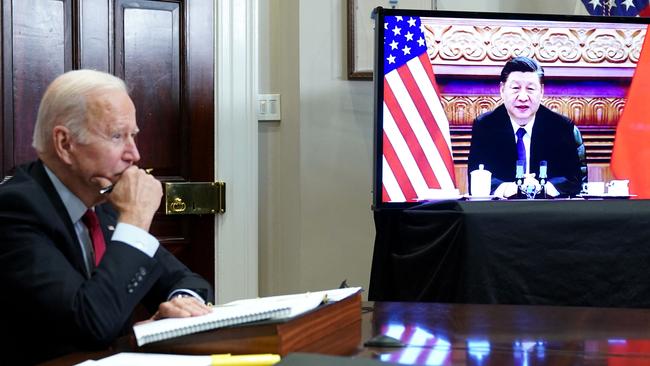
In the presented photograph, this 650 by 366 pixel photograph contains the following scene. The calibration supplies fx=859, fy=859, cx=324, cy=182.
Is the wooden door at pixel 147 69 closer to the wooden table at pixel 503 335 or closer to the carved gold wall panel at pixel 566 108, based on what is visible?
the carved gold wall panel at pixel 566 108

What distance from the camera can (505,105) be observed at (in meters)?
3.22

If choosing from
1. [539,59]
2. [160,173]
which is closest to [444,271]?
[539,59]

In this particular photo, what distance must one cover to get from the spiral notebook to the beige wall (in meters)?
2.35

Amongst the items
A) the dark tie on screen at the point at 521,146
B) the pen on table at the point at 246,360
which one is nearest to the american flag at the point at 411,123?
the dark tie on screen at the point at 521,146

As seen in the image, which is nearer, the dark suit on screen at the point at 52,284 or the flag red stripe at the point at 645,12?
the dark suit on screen at the point at 52,284

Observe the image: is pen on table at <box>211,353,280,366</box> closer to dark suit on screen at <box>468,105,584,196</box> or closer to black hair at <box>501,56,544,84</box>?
dark suit on screen at <box>468,105,584,196</box>

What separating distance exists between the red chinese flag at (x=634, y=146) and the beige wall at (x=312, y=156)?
1015mm

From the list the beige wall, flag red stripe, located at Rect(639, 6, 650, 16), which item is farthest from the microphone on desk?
flag red stripe, located at Rect(639, 6, 650, 16)

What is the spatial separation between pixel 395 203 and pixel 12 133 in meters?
1.44

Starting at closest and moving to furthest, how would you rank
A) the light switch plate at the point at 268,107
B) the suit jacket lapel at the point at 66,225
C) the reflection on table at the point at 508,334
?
the reflection on table at the point at 508,334 < the suit jacket lapel at the point at 66,225 < the light switch plate at the point at 268,107

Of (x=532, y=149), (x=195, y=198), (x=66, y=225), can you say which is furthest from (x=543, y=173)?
(x=66, y=225)

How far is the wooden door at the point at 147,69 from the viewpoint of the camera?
3223mm

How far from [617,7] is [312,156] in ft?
4.74

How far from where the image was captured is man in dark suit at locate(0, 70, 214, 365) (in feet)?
4.66
